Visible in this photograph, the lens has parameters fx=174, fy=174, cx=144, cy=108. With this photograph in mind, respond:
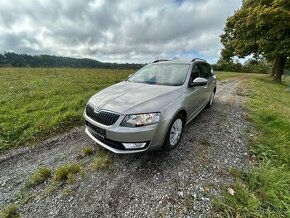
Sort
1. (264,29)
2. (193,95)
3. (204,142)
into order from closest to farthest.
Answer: (204,142)
(193,95)
(264,29)

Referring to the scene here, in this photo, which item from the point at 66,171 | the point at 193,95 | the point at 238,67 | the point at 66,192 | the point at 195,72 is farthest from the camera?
the point at 238,67

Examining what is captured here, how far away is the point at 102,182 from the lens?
8.84ft

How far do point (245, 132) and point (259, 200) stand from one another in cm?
245

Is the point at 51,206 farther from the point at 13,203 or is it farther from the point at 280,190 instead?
the point at 280,190

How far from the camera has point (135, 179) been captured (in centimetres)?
276

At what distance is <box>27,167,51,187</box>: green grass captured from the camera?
2.72m

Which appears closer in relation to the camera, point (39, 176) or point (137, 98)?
point (39, 176)

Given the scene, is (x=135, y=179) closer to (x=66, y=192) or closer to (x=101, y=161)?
(x=101, y=161)

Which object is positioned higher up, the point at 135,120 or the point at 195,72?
the point at 195,72

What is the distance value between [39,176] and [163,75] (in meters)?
3.19

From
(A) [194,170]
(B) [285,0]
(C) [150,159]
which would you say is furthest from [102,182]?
(B) [285,0]

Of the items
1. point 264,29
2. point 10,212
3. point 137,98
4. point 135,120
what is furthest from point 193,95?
point 264,29

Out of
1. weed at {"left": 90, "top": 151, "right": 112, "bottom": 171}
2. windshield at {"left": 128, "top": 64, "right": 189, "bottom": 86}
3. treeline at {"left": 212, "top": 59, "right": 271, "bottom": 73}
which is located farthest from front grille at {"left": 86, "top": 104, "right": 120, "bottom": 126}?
treeline at {"left": 212, "top": 59, "right": 271, "bottom": 73}

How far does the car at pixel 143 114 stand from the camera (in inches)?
109
